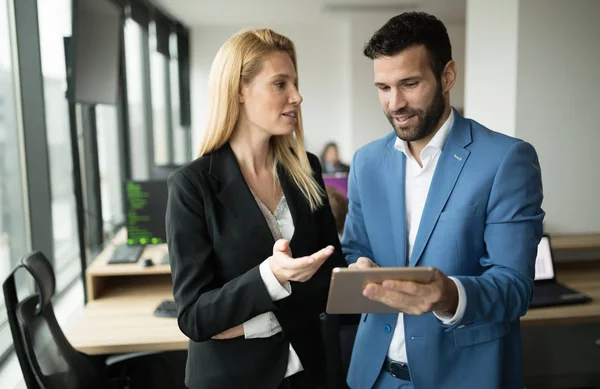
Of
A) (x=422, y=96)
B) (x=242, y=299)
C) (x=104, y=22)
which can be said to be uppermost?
(x=104, y=22)

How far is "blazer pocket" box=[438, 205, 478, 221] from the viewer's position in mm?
1287

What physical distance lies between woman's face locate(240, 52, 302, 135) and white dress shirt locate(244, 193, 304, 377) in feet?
0.67

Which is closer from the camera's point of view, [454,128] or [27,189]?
[454,128]

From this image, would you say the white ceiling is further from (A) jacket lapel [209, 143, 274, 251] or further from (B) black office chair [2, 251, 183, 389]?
(A) jacket lapel [209, 143, 274, 251]

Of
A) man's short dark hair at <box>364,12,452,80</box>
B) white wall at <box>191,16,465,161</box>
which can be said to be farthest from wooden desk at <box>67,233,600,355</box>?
white wall at <box>191,16,465,161</box>

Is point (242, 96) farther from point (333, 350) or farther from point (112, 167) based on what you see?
point (112, 167)

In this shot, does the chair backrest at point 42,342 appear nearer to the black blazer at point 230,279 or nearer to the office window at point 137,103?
the black blazer at point 230,279

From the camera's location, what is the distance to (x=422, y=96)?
54.8 inches

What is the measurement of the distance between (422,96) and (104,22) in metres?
2.16

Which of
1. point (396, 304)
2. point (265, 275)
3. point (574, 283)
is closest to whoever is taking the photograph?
point (396, 304)

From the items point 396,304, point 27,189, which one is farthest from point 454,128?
point 27,189

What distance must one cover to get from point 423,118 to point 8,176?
2124 millimetres

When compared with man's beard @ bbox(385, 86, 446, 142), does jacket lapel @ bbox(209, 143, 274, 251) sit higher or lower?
lower

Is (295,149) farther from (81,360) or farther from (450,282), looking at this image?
(81,360)
